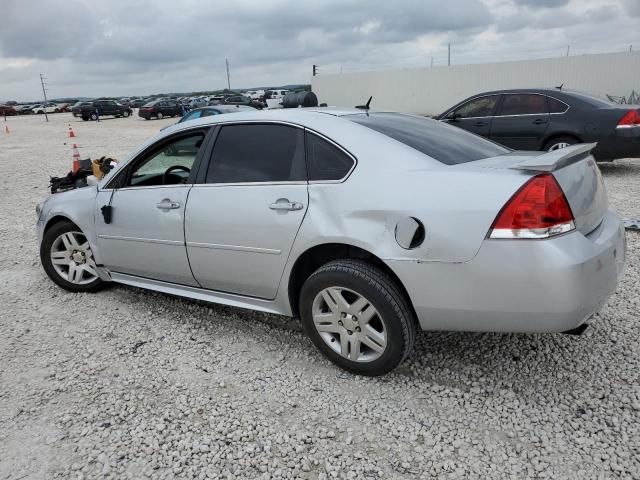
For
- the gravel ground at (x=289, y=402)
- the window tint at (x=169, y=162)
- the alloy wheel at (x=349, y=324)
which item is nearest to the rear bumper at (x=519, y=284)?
the alloy wheel at (x=349, y=324)

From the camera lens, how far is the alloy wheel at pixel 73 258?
423cm

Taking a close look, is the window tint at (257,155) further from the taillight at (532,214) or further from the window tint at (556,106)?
the window tint at (556,106)

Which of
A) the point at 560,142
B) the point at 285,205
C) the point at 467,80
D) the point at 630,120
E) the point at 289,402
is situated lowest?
the point at 289,402

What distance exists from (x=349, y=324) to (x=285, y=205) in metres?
0.75

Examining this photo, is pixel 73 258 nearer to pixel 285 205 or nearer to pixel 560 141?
pixel 285 205

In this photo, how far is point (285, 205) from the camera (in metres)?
2.92

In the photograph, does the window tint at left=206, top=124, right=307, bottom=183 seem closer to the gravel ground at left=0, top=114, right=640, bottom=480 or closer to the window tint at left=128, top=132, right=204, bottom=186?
the window tint at left=128, top=132, right=204, bottom=186

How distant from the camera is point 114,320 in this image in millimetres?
3830

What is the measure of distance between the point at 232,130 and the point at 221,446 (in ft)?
6.29

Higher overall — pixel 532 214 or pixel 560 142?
pixel 532 214

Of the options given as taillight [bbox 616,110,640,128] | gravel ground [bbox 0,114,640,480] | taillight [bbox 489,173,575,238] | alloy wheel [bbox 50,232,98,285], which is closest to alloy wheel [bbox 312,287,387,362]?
gravel ground [bbox 0,114,640,480]

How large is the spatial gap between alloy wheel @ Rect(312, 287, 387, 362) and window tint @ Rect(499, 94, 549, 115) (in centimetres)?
691

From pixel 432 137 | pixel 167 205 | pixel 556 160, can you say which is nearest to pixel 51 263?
pixel 167 205

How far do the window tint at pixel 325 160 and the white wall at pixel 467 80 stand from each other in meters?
19.8
